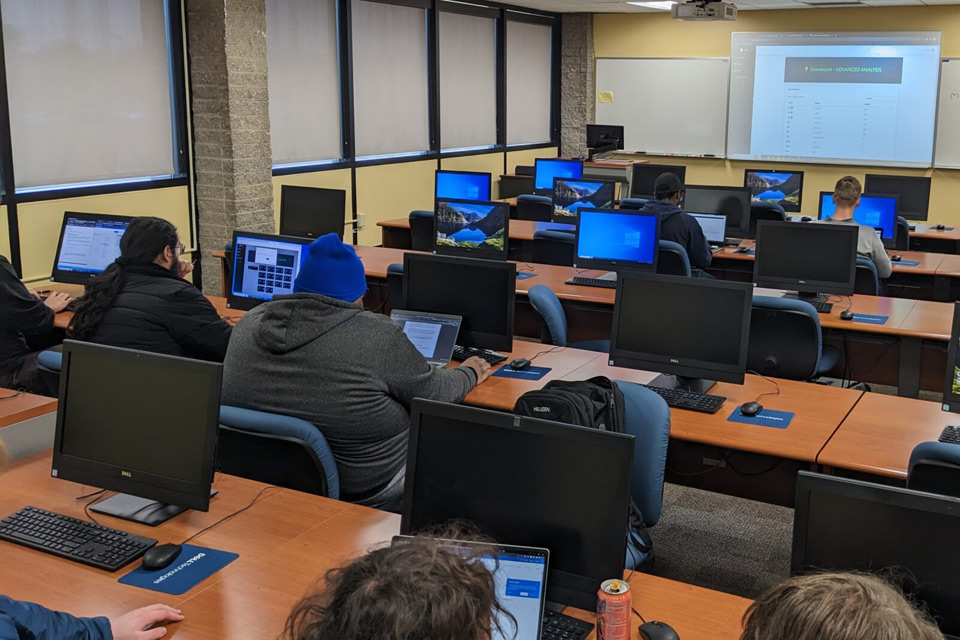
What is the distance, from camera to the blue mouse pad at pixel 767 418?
334 centimetres

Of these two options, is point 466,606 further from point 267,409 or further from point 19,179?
point 19,179

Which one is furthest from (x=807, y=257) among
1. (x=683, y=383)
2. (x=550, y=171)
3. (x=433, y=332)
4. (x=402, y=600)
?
(x=550, y=171)

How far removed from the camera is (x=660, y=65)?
38.9ft

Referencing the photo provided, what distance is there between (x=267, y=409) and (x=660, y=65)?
32.7 ft

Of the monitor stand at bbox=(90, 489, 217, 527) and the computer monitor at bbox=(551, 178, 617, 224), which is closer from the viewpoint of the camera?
the monitor stand at bbox=(90, 489, 217, 527)

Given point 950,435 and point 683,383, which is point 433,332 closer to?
point 683,383

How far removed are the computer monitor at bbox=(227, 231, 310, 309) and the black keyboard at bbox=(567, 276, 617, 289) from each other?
5.95ft

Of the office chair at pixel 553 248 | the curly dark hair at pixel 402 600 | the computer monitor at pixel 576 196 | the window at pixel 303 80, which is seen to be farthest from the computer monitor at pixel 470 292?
the window at pixel 303 80

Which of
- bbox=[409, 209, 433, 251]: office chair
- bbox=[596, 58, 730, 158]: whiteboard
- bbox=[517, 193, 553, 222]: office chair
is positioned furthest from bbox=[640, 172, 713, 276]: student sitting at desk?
bbox=[596, 58, 730, 158]: whiteboard

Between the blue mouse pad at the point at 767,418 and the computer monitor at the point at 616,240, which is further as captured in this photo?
the computer monitor at the point at 616,240

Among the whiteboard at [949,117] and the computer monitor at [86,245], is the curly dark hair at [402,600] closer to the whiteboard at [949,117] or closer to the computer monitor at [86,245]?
the computer monitor at [86,245]

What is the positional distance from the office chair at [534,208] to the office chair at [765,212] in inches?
72.3

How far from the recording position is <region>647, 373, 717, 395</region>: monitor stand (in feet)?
12.2

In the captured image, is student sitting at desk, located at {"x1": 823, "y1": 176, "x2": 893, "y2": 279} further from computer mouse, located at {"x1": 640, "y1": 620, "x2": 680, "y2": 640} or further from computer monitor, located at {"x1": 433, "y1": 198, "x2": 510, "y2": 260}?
computer mouse, located at {"x1": 640, "y1": 620, "x2": 680, "y2": 640}
